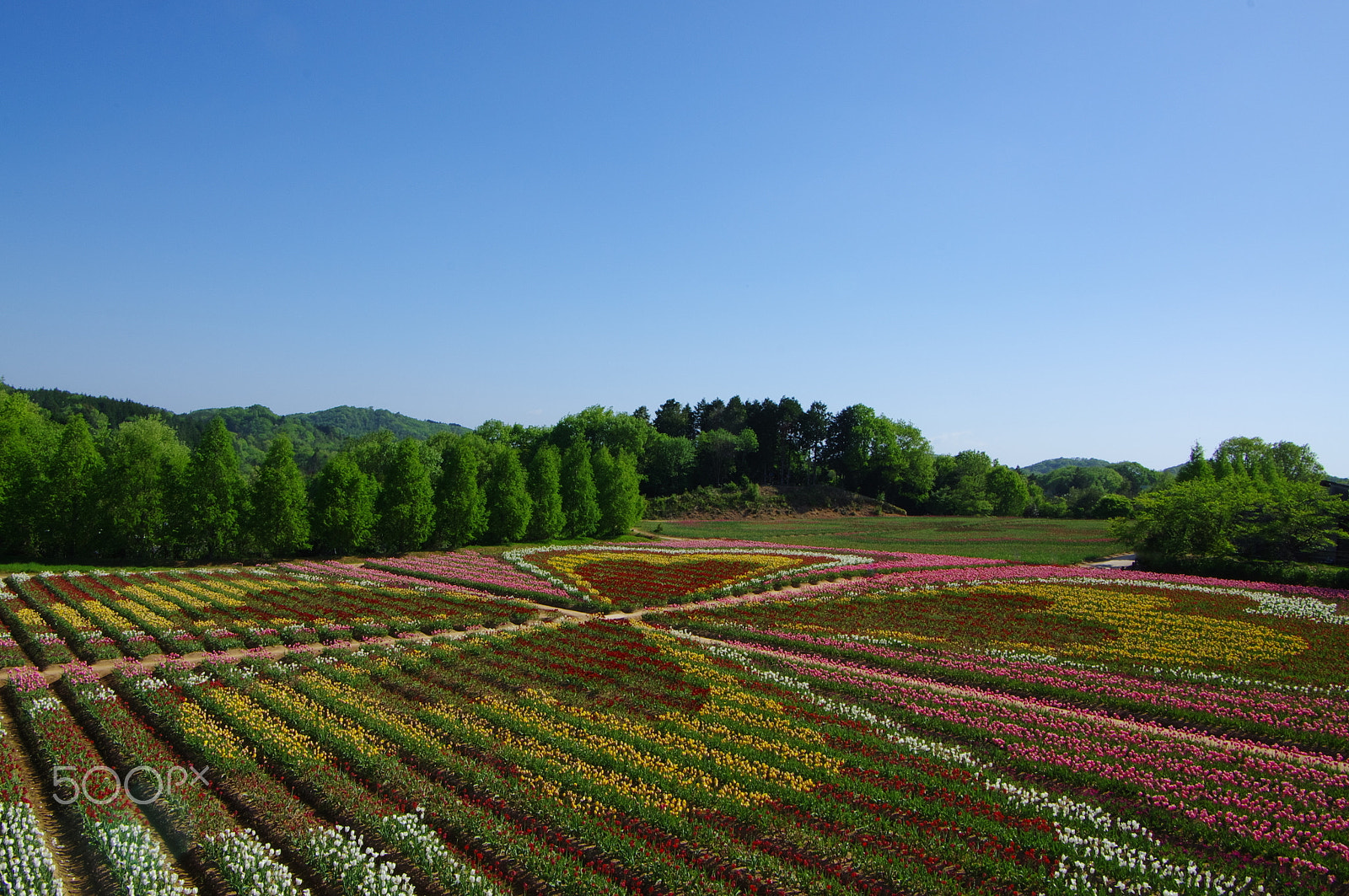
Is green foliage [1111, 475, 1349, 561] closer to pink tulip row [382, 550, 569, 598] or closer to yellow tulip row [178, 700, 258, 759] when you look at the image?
pink tulip row [382, 550, 569, 598]

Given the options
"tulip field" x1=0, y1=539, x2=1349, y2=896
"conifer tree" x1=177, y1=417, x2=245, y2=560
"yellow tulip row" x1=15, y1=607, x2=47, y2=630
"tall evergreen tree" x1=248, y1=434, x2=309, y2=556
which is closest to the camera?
"tulip field" x1=0, y1=539, x2=1349, y2=896

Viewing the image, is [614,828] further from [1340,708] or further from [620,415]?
[620,415]

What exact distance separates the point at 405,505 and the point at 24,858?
115 ft

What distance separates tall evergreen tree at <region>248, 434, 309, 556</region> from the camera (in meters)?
37.3

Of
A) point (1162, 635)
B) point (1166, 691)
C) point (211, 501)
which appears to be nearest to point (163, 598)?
point (211, 501)

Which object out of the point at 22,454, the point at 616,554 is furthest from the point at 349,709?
the point at 22,454

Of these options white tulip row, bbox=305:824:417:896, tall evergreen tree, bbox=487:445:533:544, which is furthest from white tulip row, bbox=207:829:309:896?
tall evergreen tree, bbox=487:445:533:544

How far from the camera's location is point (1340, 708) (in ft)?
48.8

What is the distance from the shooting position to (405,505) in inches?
1657

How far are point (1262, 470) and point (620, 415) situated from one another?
7498cm

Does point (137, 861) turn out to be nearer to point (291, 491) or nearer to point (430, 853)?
point (430, 853)

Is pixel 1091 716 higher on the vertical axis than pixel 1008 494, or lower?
lower

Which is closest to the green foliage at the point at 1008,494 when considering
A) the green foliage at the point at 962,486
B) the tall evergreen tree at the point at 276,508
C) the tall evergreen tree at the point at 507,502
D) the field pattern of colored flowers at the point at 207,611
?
the green foliage at the point at 962,486

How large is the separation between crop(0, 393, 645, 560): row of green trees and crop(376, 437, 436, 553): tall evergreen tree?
64 mm
